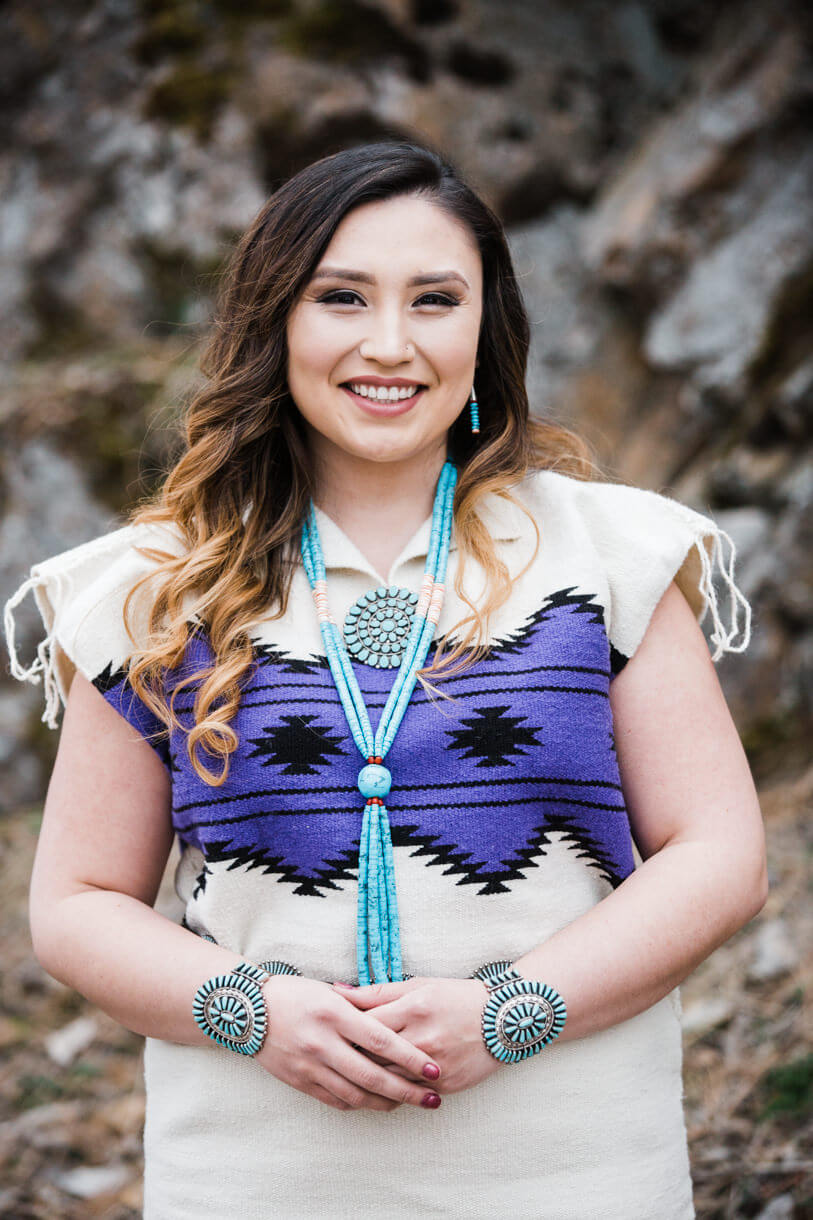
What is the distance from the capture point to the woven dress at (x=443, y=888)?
5.63 ft

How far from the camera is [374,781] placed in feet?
5.54

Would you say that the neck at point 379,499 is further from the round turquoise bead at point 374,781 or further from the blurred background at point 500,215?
the blurred background at point 500,215

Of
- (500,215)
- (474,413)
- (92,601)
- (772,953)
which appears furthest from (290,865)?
(500,215)

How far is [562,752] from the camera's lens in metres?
1.74

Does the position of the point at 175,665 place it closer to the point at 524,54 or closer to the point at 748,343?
the point at 748,343

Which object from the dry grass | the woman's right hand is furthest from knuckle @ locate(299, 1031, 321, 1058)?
the dry grass

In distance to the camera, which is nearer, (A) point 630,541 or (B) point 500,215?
(A) point 630,541

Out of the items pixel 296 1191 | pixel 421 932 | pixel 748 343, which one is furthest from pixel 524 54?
pixel 296 1191

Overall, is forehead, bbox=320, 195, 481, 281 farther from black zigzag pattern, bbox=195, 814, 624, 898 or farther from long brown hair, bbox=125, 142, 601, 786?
black zigzag pattern, bbox=195, 814, 624, 898

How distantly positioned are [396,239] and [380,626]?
25.0 inches

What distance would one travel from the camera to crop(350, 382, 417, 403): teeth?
6.01ft

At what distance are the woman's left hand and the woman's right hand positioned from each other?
19mm

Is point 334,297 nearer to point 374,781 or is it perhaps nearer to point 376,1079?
point 374,781

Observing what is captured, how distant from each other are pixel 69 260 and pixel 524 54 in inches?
79.5
